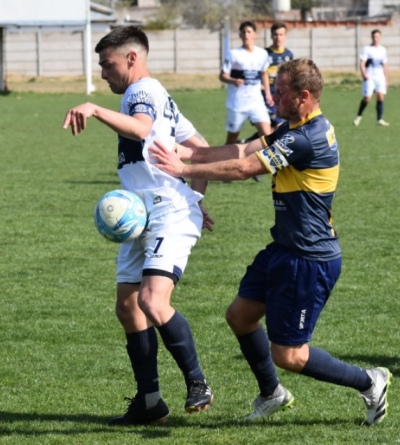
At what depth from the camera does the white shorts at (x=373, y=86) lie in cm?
2511

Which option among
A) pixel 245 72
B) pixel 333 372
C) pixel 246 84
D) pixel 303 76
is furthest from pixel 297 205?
pixel 245 72

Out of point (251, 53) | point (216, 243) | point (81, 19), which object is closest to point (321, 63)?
point (81, 19)

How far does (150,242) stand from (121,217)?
0.25 meters

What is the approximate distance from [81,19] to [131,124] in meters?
35.2

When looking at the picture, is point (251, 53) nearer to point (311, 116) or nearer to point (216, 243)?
point (216, 243)

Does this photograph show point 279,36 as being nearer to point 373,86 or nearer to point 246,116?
point 246,116

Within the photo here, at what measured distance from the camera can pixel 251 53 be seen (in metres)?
16.4

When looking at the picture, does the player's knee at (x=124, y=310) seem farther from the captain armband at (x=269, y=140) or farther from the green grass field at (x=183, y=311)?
the captain armband at (x=269, y=140)

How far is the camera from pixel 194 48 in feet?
164

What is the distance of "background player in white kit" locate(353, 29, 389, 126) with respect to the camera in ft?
82.3

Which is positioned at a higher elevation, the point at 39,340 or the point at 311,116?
the point at 311,116

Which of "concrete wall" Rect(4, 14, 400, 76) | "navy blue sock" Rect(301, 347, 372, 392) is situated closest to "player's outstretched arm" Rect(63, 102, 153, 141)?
"navy blue sock" Rect(301, 347, 372, 392)

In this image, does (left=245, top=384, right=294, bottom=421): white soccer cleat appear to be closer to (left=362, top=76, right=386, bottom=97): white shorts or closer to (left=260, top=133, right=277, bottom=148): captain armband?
(left=260, top=133, right=277, bottom=148): captain armband

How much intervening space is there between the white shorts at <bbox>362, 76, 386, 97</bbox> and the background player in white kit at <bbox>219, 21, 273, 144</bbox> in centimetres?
902
